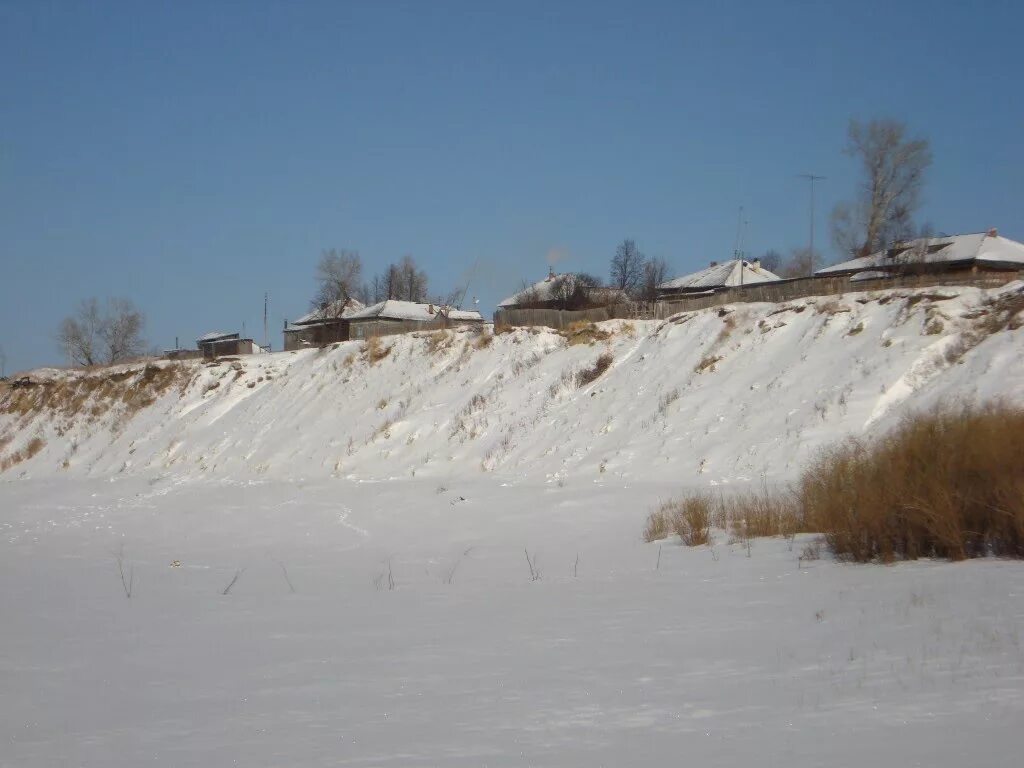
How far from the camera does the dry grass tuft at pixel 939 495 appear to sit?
11.9 m

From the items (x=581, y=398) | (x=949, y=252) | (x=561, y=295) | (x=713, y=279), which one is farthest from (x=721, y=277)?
(x=581, y=398)

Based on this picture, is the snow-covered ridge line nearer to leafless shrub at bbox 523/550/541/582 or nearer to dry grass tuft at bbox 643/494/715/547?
dry grass tuft at bbox 643/494/715/547

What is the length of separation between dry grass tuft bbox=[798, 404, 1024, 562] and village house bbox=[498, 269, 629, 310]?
57730 millimetres

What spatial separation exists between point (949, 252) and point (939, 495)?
46.0 meters

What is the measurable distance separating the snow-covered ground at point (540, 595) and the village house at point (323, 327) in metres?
23.9

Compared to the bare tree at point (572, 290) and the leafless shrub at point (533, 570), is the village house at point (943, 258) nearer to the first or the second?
the bare tree at point (572, 290)

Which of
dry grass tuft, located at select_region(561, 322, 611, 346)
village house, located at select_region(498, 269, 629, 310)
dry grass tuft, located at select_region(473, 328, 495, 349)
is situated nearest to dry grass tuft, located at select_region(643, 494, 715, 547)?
dry grass tuft, located at select_region(561, 322, 611, 346)

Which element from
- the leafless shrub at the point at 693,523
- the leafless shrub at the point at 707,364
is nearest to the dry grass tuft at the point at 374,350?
the leafless shrub at the point at 707,364

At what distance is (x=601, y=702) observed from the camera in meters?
7.07

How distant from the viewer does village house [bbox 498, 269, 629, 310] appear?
7344cm

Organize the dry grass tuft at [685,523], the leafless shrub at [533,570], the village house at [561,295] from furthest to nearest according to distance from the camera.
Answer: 1. the village house at [561,295]
2. the dry grass tuft at [685,523]
3. the leafless shrub at [533,570]

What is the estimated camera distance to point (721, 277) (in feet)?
244

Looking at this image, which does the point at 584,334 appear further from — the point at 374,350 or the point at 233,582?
the point at 233,582

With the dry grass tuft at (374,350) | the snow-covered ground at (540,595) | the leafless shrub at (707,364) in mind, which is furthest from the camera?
the dry grass tuft at (374,350)
